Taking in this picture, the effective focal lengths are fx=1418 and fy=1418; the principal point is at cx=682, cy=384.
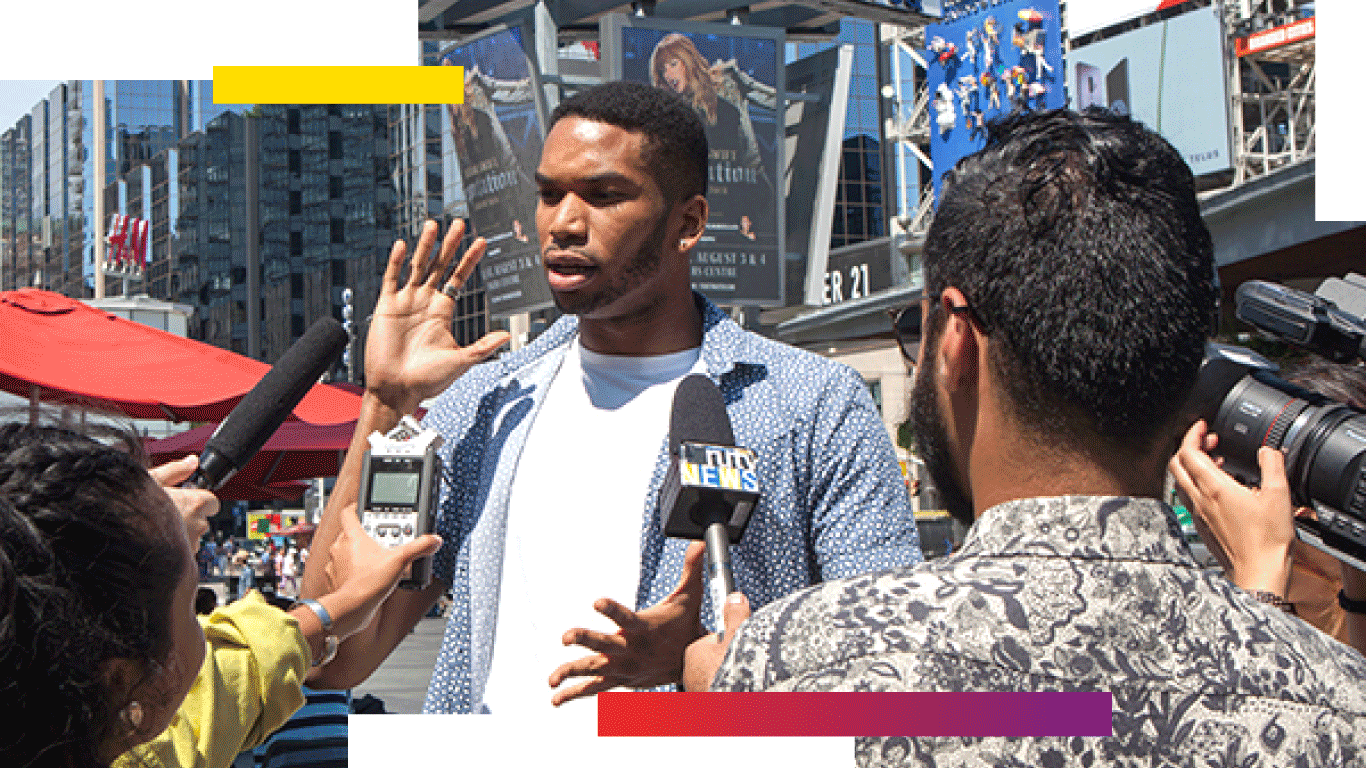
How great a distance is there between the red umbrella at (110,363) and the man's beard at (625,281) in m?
4.46

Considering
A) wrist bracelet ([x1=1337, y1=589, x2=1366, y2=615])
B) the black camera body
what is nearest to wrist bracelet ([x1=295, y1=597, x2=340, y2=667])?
the black camera body

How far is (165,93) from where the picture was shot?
119 meters

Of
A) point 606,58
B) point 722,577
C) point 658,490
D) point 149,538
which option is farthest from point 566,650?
point 606,58

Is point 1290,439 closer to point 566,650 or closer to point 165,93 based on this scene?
point 566,650

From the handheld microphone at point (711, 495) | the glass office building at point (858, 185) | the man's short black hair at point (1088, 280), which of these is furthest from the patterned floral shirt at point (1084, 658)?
the glass office building at point (858, 185)

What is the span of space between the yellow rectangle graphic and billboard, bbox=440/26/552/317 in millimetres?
34560

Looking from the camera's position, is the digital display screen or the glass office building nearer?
the digital display screen

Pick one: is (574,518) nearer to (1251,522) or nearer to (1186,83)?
(1251,522)

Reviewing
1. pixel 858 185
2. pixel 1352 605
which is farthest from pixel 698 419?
pixel 858 185

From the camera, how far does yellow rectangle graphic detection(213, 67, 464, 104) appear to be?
232 cm

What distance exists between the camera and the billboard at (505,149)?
36.9 m

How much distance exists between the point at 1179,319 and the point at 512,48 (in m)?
36.7

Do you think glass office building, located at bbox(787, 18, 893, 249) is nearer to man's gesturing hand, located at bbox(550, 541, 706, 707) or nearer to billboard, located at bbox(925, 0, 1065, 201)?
billboard, located at bbox(925, 0, 1065, 201)

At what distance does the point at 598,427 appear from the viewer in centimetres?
287
